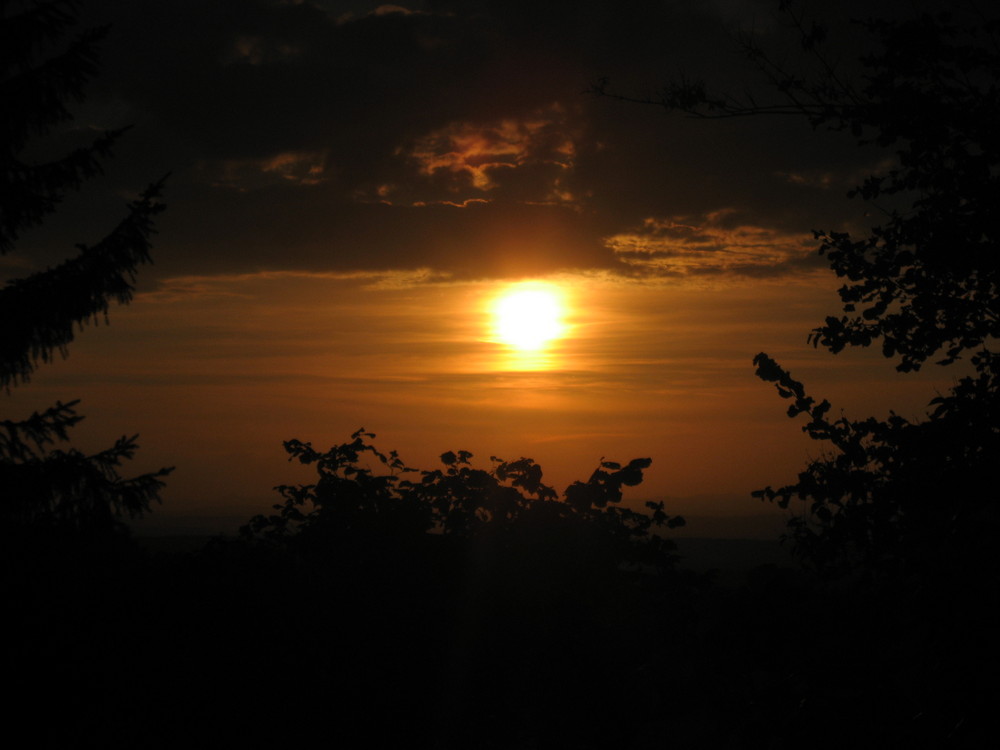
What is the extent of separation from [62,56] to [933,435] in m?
11.9

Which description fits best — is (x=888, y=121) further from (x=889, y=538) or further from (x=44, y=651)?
(x=44, y=651)

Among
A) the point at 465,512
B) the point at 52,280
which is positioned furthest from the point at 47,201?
the point at 465,512

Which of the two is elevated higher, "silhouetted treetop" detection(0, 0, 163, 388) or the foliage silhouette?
"silhouetted treetop" detection(0, 0, 163, 388)

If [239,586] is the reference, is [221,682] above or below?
below

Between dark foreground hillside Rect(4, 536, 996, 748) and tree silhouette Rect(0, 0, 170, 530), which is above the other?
tree silhouette Rect(0, 0, 170, 530)

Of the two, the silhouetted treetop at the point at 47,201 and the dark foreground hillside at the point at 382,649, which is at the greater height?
the silhouetted treetop at the point at 47,201

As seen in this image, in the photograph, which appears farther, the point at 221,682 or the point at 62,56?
the point at 62,56

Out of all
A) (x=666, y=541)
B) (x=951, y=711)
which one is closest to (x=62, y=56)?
(x=666, y=541)

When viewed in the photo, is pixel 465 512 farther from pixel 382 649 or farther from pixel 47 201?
pixel 47 201

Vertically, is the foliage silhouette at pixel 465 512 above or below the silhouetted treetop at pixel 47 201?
below

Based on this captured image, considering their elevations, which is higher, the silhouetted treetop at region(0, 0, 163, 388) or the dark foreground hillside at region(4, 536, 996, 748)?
the silhouetted treetop at region(0, 0, 163, 388)

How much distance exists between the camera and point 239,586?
955 cm

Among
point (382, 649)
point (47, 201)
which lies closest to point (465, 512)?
point (382, 649)

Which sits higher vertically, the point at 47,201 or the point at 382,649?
the point at 47,201
